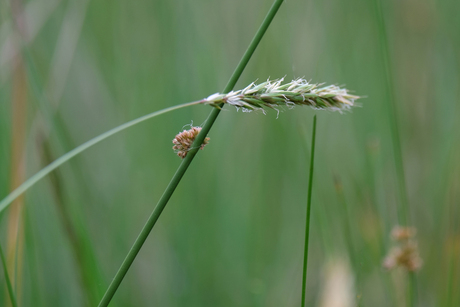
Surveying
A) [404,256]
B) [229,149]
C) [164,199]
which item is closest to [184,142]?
[164,199]

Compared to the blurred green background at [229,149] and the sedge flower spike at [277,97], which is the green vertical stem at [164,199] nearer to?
the sedge flower spike at [277,97]

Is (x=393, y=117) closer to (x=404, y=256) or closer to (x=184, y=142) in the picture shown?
(x=404, y=256)

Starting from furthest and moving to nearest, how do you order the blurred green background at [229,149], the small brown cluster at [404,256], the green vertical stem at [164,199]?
the blurred green background at [229,149]
the small brown cluster at [404,256]
the green vertical stem at [164,199]

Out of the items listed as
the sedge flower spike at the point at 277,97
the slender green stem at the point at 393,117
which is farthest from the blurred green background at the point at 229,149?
the sedge flower spike at the point at 277,97

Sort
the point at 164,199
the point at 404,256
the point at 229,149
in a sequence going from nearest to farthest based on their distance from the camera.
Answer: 1. the point at 164,199
2. the point at 404,256
3. the point at 229,149

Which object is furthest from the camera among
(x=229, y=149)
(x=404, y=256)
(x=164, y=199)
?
(x=229, y=149)

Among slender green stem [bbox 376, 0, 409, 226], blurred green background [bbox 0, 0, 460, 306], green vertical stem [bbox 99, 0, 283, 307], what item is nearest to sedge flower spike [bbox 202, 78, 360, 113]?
green vertical stem [bbox 99, 0, 283, 307]

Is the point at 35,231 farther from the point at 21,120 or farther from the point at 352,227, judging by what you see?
the point at 352,227
